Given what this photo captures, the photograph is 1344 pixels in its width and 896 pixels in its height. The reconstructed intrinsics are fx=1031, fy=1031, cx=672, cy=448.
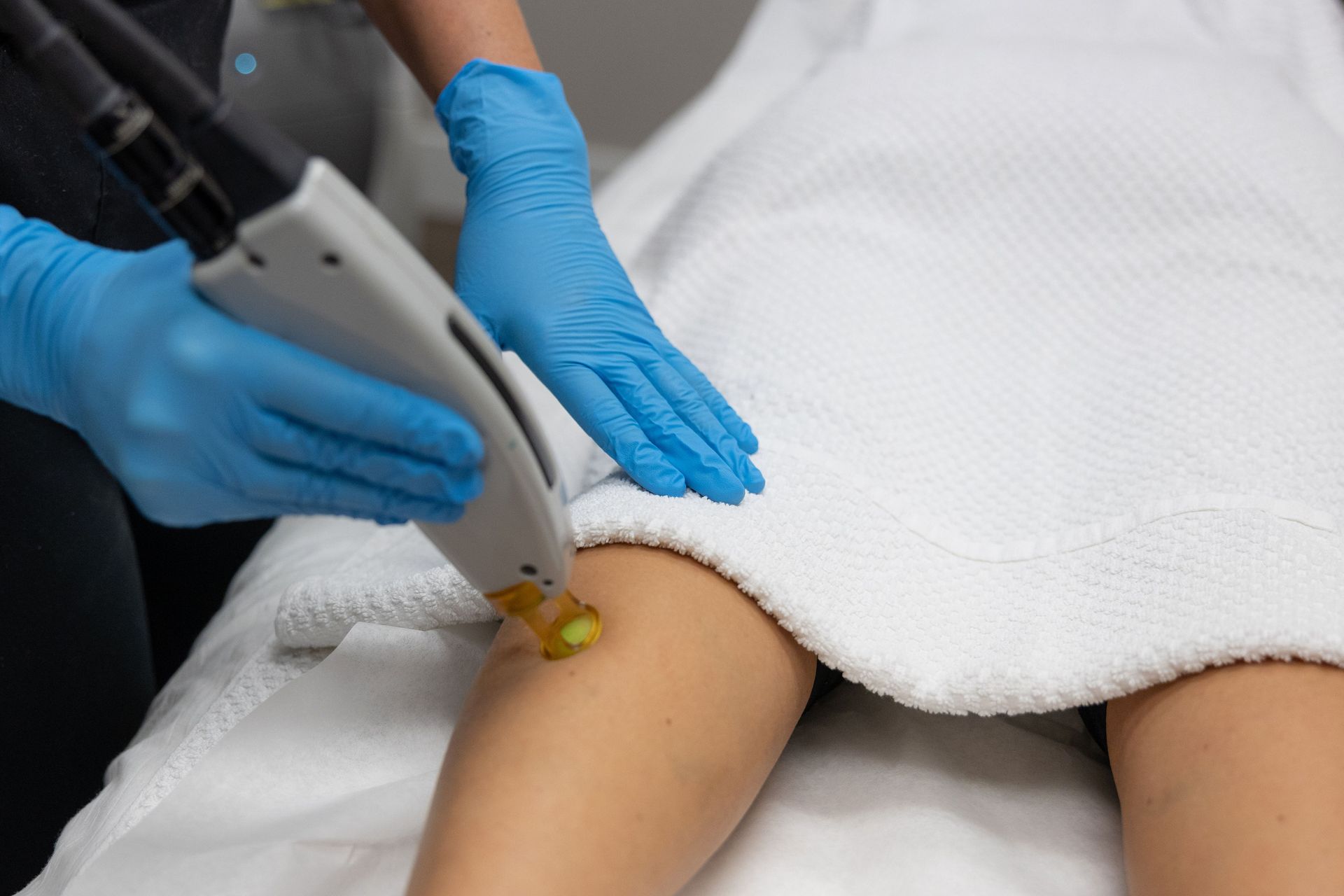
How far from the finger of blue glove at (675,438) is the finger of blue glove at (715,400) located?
33 mm

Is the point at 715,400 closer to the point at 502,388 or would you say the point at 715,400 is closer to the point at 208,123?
the point at 502,388

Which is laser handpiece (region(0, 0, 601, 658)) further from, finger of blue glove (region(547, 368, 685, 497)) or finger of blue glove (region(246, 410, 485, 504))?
finger of blue glove (region(547, 368, 685, 497))

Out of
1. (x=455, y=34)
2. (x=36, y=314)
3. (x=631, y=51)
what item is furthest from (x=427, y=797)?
(x=631, y=51)

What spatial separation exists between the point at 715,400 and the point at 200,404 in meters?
0.43

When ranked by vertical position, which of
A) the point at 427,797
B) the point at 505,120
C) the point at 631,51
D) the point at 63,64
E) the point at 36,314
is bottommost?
Result: the point at 631,51

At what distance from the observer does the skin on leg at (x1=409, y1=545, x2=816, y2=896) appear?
0.59 m

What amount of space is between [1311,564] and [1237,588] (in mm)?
58

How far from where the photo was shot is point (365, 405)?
22.1 inches

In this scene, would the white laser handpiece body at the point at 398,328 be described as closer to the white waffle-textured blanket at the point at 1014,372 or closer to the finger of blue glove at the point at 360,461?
the finger of blue glove at the point at 360,461

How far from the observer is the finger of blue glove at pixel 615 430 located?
2.67ft

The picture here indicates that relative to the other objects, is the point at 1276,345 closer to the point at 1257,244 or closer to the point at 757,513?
the point at 1257,244

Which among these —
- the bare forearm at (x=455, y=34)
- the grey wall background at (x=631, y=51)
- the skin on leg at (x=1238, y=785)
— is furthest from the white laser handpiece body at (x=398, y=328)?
the grey wall background at (x=631, y=51)

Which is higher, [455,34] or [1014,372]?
[455,34]

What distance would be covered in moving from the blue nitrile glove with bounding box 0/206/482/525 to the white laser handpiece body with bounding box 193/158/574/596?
0.01m
